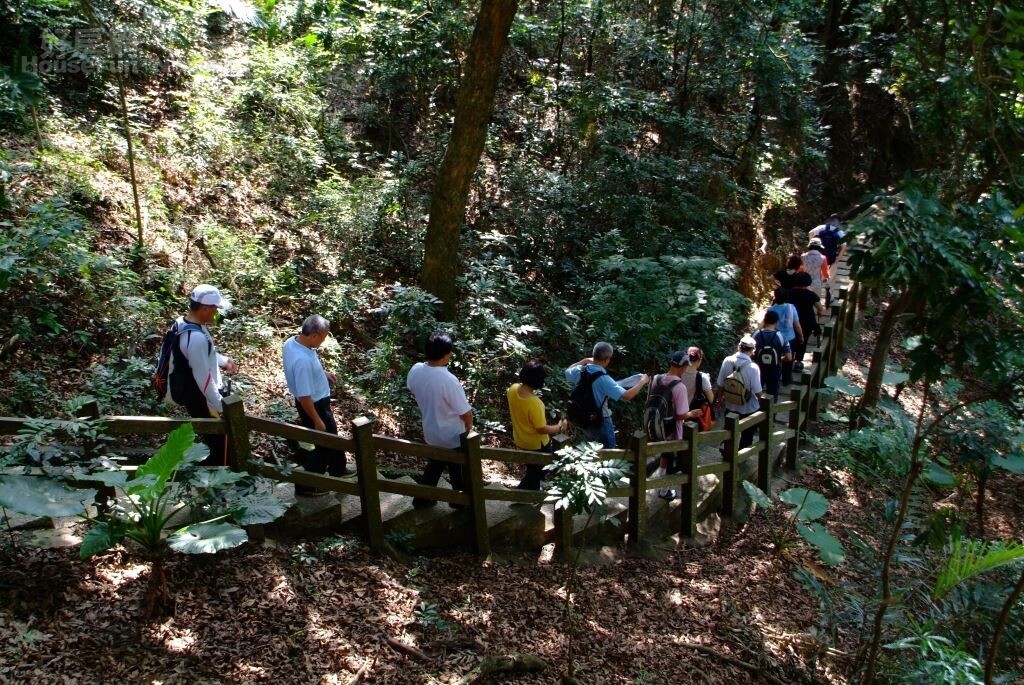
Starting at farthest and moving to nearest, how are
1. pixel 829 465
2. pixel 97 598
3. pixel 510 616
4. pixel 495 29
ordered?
pixel 829 465, pixel 495 29, pixel 510 616, pixel 97 598

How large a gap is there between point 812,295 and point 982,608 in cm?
583

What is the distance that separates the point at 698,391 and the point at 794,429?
257 cm

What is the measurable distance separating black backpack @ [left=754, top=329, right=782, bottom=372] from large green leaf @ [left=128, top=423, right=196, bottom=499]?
24.4 feet

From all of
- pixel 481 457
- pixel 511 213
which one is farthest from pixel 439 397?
pixel 511 213

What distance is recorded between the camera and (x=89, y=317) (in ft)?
26.0

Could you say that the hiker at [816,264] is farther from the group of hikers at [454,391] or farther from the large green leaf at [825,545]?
the large green leaf at [825,545]

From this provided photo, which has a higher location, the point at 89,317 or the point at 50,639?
the point at 89,317

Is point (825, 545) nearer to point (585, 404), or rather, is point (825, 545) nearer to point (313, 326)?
point (585, 404)

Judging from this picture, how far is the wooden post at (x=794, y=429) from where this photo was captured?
33.3ft

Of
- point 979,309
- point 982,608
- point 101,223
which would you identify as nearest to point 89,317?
point 101,223

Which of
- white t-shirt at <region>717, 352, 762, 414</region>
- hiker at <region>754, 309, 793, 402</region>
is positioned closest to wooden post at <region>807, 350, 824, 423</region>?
hiker at <region>754, 309, 793, 402</region>

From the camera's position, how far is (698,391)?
853 centimetres

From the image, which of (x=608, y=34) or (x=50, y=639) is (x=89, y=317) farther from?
(x=608, y=34)

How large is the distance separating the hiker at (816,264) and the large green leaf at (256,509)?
10.5m
